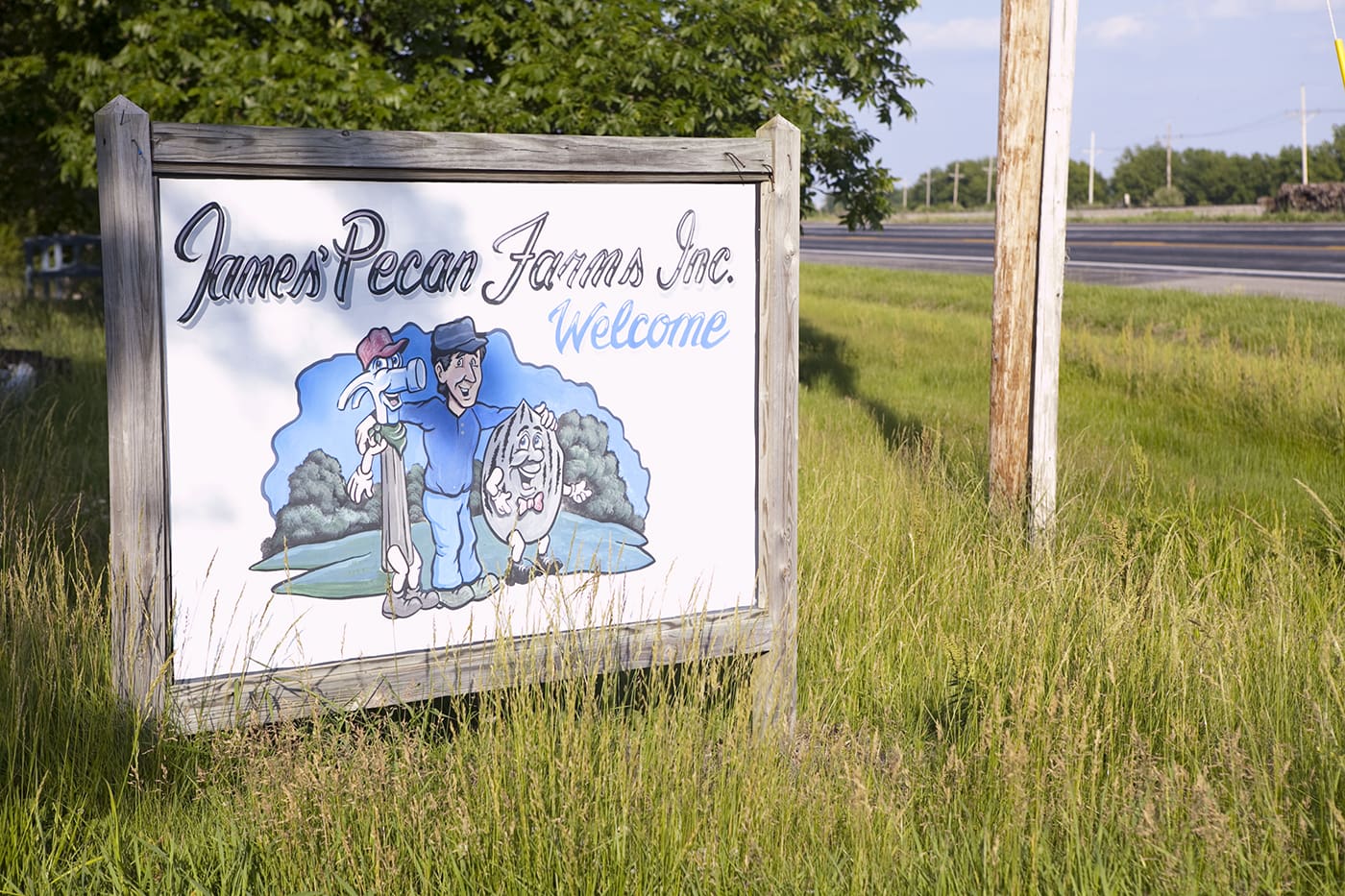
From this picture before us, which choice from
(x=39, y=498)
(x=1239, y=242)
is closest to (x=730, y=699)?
(x=39, y=498)

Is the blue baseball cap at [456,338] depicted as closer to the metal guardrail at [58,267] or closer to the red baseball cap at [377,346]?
the red baseball cap at [377,346]

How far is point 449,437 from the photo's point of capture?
338cm

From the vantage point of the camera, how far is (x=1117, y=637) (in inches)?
155

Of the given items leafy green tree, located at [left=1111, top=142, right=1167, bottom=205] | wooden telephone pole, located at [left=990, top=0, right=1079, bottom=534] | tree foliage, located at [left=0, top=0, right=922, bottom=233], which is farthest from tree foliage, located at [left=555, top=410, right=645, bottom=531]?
leafy green tree, located at [left=1111, top=142, right=1167, bottom=205]

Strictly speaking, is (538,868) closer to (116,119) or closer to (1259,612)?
(116,119)

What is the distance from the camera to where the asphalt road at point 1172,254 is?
73.6ft

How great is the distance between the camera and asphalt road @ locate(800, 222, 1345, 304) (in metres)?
22.4

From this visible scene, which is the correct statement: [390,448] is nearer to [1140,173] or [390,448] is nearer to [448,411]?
[448,411]

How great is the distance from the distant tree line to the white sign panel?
241ft

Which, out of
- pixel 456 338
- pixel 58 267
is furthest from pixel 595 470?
pixel 58 267

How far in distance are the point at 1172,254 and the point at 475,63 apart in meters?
23.4

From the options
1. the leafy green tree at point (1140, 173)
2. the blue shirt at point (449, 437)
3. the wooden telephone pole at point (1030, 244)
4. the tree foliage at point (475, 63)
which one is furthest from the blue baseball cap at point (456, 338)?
the leafy green tree at point (1140, 173)

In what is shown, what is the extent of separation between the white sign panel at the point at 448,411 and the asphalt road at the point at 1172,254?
17.2 metres

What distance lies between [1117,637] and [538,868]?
2073mm
